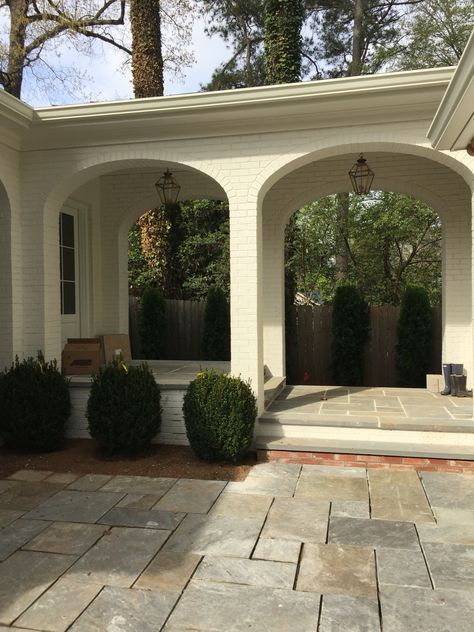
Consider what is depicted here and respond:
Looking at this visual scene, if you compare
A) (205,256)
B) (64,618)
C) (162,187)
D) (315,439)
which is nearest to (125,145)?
(162,187)

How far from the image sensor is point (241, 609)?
265 centimetres

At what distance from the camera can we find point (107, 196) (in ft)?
25.6

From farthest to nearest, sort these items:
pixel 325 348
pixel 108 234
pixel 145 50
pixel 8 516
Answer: pixel 325 348, pixel 145 50, pixel 108 234, pixel 8 516

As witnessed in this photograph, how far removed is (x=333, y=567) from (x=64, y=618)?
4.93 ft

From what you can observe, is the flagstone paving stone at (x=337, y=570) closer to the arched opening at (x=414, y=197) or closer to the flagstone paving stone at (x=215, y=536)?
the flagstone paving stone at (x=215, y=536)

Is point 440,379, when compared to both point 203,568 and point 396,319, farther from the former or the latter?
point 203,568

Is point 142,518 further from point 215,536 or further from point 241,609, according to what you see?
point 241,609

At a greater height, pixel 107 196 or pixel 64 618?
pixel 107 196

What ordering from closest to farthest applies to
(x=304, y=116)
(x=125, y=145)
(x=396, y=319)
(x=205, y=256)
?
(x=304, y=116) → (x=125, y=145) → (x=396, y=319) → (x=205, y=256)

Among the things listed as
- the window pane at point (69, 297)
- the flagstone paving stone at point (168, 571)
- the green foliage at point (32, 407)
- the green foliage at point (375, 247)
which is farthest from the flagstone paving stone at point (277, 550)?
the green foliage at point (375, 247)

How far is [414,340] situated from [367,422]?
3.82 meters

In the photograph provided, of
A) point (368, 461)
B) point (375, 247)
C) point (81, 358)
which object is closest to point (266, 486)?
point (368, 461)

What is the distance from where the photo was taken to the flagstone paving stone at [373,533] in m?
3.38

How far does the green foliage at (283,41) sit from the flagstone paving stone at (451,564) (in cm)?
798
